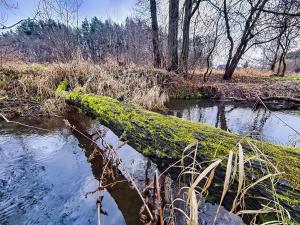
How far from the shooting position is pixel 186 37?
882 cm

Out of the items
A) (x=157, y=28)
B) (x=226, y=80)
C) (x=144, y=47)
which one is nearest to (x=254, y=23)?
(x=226, y=80)

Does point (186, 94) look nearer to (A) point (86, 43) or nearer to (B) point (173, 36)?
(B) point (173, 36)

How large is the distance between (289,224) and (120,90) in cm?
517

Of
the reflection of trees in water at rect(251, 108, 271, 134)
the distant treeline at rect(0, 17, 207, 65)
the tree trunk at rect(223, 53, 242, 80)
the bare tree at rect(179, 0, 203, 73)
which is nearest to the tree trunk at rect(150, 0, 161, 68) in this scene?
the distant treeline at rect(0, 17, 207, 65)

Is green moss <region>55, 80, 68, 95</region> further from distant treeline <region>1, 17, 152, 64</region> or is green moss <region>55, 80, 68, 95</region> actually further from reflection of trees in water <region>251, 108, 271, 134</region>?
reflection of trees in water <region>251, 108, 271, 134</region>

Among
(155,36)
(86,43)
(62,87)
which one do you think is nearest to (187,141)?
(62,87)

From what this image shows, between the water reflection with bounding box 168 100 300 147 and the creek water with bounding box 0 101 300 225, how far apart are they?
0.30 ft

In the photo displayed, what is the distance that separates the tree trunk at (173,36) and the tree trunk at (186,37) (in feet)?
1.09

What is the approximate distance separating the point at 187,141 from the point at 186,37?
7958mm

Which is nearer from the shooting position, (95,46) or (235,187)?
(235,187)

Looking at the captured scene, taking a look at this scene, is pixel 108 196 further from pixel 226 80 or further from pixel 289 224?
pixel 226 80

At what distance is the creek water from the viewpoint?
1764 millimetres

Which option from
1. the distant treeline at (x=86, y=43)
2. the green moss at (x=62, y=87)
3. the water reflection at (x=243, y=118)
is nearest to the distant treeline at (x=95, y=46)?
the distant treeline at (x=86, y=43)

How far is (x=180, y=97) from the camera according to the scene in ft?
24.5
